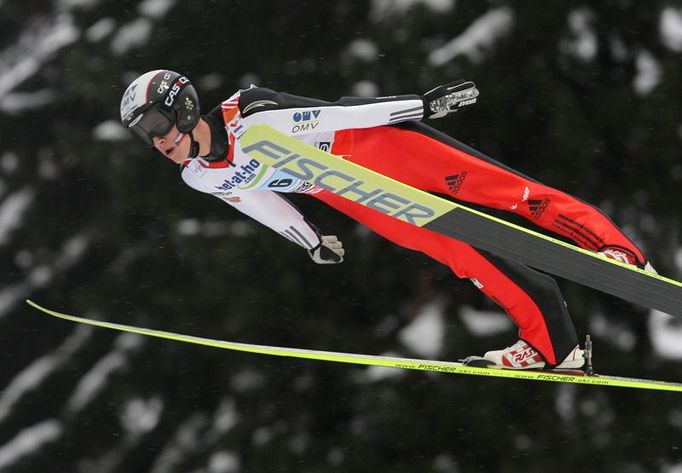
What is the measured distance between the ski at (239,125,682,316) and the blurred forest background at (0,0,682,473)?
38.4 inches

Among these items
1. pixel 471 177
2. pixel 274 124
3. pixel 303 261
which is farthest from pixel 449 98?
pixel 303 261

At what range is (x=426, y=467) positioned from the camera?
344 centimetres

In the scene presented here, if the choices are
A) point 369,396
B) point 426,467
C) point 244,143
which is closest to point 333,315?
point 369,396

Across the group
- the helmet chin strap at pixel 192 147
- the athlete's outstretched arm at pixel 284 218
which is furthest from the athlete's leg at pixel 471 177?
the helmet chin strap at pixel 192 147

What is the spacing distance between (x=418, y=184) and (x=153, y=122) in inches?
30.7

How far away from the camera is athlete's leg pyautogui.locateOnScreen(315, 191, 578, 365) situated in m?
2.59

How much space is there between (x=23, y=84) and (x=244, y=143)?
5.28 feet

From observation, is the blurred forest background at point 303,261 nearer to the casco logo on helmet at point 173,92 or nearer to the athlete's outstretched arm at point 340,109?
the athlete's outstretched arm at point 340,109

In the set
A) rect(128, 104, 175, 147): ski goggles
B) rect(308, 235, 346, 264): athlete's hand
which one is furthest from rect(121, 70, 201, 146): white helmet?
rect(308, 235, 346, 264): athlete's hand

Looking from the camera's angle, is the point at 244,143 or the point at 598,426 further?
the point at 598,426

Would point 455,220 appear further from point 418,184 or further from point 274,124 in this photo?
point 274,124

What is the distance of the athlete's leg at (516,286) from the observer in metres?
2.59

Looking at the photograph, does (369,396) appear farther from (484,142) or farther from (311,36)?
(311,36)

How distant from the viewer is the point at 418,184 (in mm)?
2627
